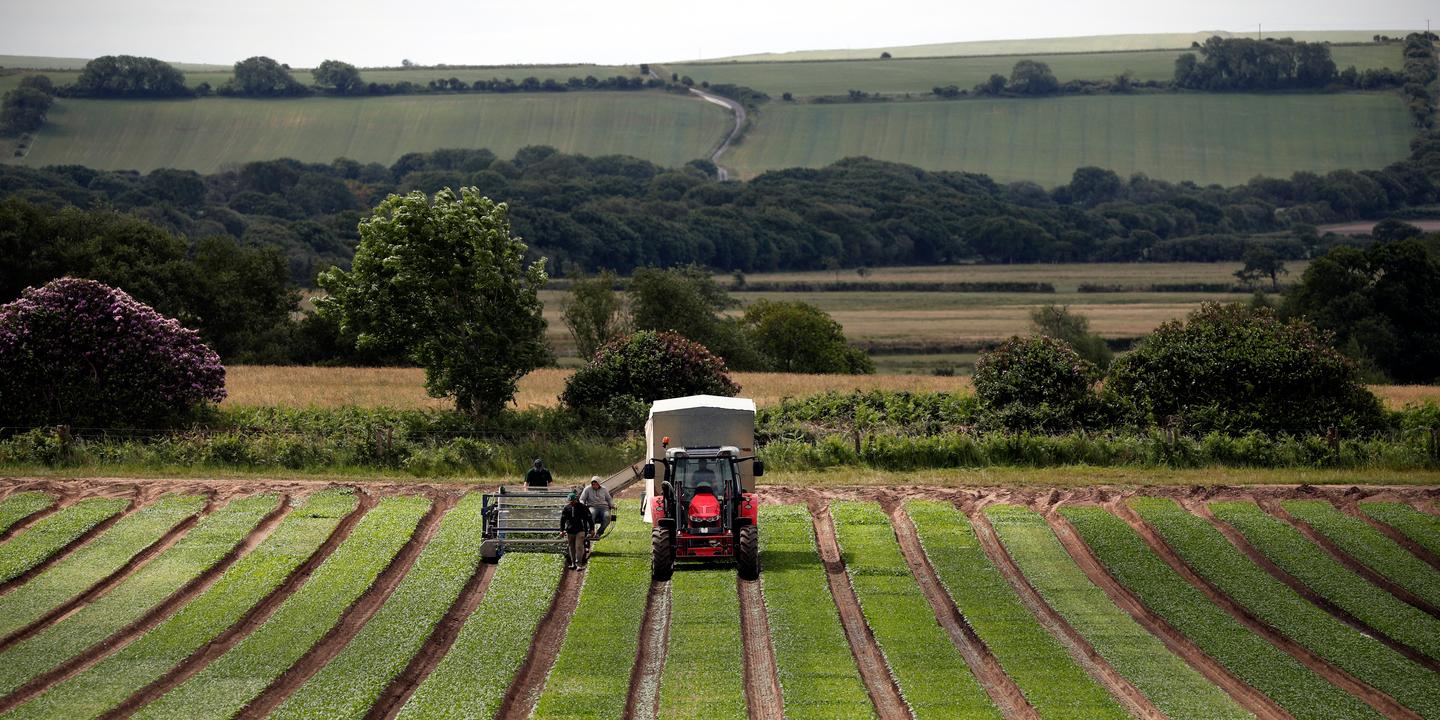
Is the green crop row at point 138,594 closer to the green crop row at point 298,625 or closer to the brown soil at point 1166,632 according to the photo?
the green crop row at point 298,625

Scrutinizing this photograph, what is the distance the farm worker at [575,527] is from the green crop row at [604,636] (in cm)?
44

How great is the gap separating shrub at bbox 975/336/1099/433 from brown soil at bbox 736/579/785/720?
60.9ft

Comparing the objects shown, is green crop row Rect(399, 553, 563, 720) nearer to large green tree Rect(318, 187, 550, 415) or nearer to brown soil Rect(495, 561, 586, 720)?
brown soil Rect(495, 561, 586, 720)

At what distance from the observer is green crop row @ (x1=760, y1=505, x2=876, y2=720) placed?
23.2 metres

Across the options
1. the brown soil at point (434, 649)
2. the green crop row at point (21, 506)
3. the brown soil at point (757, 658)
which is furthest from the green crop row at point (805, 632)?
the green crop row at point (21, 506)

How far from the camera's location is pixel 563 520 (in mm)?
31688

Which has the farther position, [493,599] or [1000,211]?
[1000,211]

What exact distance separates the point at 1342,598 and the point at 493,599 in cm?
1742

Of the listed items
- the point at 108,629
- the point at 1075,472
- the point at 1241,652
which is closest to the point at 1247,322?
the point at 1075,472

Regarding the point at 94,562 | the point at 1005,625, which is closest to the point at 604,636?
the point at 1005,625

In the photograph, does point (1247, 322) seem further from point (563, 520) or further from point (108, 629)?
point (108, 629)

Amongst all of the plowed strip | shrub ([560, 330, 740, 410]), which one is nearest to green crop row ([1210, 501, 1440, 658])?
the plowed strip

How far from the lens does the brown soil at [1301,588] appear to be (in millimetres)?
26359

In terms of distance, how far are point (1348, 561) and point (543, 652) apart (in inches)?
741
